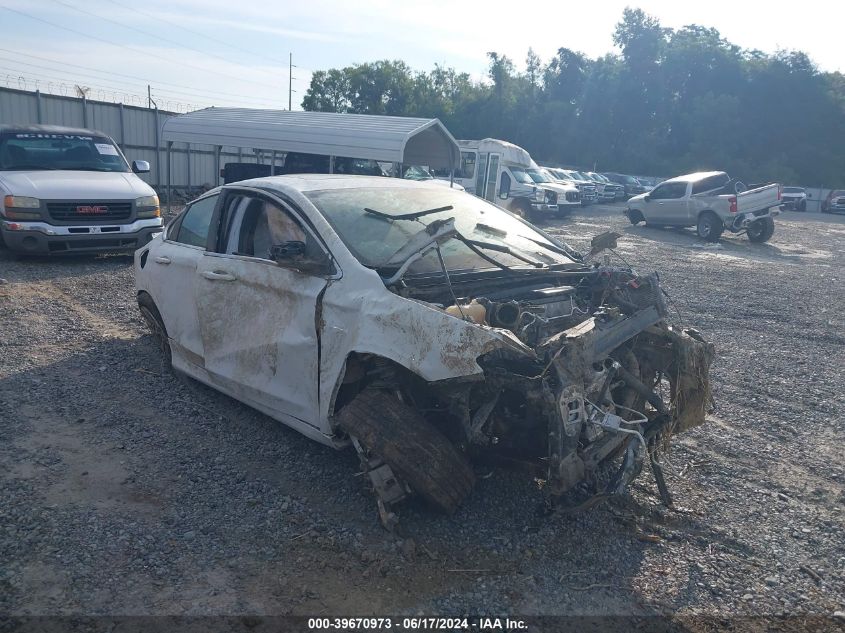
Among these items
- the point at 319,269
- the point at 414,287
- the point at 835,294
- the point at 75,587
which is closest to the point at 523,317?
the point at 414,287

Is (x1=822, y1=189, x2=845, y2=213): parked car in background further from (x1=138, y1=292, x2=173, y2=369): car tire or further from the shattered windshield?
(x1=138, y1=292, x2=173, y2=369): car tire

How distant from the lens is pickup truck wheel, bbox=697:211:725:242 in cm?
2030

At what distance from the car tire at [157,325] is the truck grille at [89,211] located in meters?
4.84

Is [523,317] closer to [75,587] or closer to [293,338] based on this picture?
[293,338]

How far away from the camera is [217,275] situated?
16.0ft

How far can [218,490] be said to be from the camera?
13.4ft

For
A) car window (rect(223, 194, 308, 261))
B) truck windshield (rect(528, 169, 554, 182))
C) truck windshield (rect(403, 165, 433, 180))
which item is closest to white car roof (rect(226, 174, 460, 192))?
car window (rect(223, 194, 308, 261))

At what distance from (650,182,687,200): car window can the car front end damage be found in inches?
751

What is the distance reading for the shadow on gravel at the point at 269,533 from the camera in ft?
10.4

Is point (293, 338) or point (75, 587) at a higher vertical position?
point (293, 338)

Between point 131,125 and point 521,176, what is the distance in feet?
41.2

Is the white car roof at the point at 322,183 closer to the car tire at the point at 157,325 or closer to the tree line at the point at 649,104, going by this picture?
the car tire at the point at 157,325

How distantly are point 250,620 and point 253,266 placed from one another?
2360 mm

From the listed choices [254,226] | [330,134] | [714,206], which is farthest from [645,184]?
[254,226]
